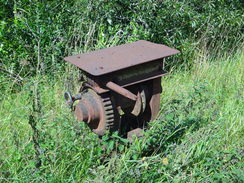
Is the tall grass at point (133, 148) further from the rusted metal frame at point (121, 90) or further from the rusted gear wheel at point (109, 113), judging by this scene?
the rusted metal frame at point (121, 90)

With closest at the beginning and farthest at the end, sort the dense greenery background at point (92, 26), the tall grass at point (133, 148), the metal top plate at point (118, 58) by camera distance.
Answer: the tall grass at point (133, 148) → the metal top plate at point (118, 58) → the dense greenery background at point (92, 26)

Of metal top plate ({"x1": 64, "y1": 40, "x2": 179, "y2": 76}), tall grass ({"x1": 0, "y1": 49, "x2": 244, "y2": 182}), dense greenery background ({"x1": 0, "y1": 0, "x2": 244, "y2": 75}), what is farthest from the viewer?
dense greenery background ({"x1": 0, "y1": 0, "x2": 244, "y2": 75})

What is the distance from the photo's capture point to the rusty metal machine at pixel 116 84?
318 centimetres

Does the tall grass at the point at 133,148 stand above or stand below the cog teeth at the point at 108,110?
below

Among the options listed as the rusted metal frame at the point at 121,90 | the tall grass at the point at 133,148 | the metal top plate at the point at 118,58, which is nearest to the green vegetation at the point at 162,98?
the tall grass at the point at 133,148

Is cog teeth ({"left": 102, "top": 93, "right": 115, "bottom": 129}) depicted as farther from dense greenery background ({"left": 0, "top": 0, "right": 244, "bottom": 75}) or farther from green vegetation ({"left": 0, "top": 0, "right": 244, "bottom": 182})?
dense greenery background ({"left": 0, "top": 0, "right": 244, "bottom": 75})

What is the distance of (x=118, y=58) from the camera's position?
3.34 metres

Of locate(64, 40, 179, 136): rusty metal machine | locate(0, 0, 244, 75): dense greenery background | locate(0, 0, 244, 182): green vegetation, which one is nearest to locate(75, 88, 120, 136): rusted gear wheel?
locate(64, 40, 179, 136): rusty metal machine

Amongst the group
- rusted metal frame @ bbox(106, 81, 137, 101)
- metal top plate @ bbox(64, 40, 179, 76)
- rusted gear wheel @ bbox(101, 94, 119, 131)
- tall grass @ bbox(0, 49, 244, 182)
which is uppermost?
metal top plate @ bbox(64, 40, 179, 76)

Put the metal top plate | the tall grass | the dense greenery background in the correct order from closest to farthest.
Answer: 1. the tall grass
2. the metal top plate
3. the dense greenery background

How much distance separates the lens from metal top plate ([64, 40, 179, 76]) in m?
3.14

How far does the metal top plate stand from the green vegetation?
0.52 meters

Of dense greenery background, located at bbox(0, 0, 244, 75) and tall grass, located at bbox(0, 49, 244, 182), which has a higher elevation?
dense greenery background, located at bbox(0, 0, 244, 75)

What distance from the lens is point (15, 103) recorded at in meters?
4.46
